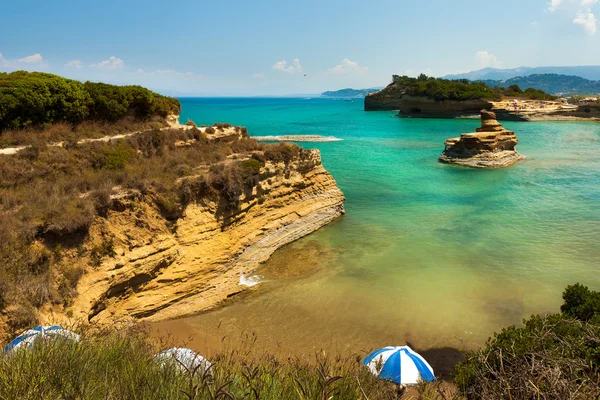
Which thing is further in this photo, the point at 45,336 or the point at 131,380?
the point at 45,336

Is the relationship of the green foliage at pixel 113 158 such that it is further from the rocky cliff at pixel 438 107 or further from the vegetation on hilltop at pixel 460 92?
the vegetation on hilltop at pixel 460 92

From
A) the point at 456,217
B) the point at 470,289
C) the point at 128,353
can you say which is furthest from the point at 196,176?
the point at 456,217

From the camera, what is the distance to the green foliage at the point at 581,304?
7.87m

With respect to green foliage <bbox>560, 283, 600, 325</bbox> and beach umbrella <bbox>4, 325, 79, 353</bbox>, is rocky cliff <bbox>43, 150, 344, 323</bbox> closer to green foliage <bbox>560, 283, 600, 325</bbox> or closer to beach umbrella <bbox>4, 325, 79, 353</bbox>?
beach umbrella <bbox>4, 325, 79, 353</bbox>

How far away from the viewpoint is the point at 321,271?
46.9 ft

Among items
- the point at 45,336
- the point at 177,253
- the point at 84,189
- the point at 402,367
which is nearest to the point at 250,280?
the point at 177,253

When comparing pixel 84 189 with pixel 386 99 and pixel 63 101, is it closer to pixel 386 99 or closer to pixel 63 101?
pixel 63 101

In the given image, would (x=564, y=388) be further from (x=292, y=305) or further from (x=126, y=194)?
(x=126, y=194)

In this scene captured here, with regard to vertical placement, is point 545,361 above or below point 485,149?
below

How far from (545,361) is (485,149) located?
34.2m

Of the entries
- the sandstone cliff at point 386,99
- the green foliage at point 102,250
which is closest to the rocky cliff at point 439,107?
the sandstone cliff at point 386,99

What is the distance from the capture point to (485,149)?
35.2 metres

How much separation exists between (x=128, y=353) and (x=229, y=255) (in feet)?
28.0

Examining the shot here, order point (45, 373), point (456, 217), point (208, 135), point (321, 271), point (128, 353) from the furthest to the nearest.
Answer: point (456, 217), point (208, 135), point (321, 271), point (128, 353), point (45, 373)
